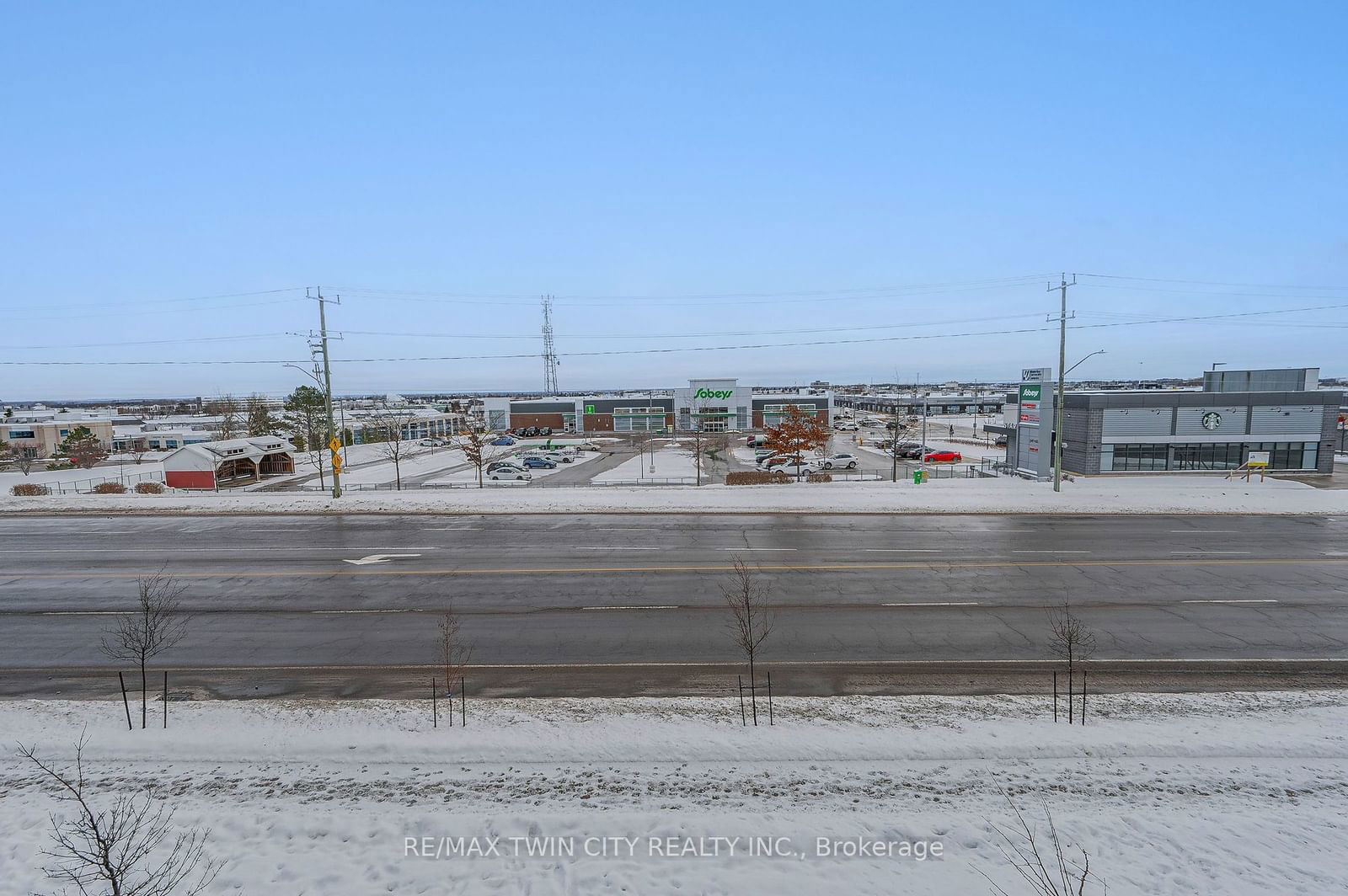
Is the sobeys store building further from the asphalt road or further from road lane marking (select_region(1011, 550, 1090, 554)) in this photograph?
road lane marking (select_region(1011, 550, 1090, 554))

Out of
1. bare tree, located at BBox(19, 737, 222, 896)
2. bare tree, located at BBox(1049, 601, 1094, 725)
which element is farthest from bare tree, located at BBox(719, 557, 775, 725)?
bare tree, located at BBox(19, 737, 222, 896)

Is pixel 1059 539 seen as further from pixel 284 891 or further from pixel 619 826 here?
pixel 284 891

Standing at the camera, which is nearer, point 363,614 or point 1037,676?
point 1037,676

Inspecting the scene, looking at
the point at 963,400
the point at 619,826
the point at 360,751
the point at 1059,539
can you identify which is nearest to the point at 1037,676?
the point at 619,826

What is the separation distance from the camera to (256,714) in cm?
1037

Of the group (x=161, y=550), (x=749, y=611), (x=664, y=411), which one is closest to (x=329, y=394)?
(x=161, y=550)

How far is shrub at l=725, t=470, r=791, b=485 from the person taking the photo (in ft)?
121

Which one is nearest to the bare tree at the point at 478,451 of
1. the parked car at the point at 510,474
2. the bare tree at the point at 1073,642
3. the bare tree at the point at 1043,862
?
the parked car at the point at 510,474

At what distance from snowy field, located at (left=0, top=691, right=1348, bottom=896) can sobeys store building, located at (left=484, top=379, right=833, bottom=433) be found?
251 feet

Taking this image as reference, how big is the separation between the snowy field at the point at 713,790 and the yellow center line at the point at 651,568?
26.8 ft

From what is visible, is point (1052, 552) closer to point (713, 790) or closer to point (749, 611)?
point (749, 611)

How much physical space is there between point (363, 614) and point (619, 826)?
10.5 m

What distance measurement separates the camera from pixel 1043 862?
701 cm

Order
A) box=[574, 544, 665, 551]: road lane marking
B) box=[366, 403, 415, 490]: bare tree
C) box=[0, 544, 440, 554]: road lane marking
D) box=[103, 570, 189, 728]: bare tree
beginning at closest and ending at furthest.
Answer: box=[103, 570, 189, 728]: bare tree < box=[574, 544, 665, 551]: road lane marking < box=[0, 544, 440, 554]: road lane marking < box=[366, 403, 415, 490]: bare tree
